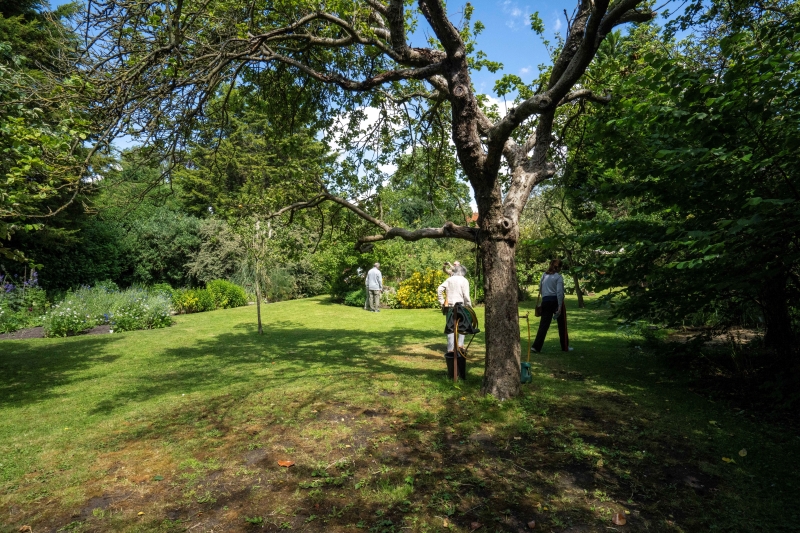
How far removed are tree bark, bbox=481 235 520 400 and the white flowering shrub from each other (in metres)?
12.2

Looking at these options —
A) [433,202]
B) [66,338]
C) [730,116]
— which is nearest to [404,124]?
[433,202]

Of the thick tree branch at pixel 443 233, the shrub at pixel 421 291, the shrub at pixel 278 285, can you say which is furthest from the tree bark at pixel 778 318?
the shrub at pixel 278 285

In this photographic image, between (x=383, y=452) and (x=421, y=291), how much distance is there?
15.4 metres

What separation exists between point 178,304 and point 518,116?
56.8 ft

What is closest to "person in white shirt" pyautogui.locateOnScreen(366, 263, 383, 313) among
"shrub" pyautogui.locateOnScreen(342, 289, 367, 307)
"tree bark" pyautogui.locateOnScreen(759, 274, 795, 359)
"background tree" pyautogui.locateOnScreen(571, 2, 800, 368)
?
"shrub" pyautogui.locateOnScreen(342, 289, 367, 307)

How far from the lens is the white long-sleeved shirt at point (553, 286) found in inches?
340

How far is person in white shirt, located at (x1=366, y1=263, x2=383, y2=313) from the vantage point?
17.7 m

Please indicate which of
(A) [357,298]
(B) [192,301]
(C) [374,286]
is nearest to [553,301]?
(C) [374,286]

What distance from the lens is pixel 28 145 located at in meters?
5.60

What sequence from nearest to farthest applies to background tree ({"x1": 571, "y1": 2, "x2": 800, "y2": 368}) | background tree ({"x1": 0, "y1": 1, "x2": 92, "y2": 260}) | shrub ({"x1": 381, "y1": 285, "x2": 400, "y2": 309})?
background tree ({"x1": 571, "y1": 2, "x2": 800, "y2": 368}) → background tree ({"x1": 0, "y1": 1, "x2": 92, "y2": 260}) → shrub ({"x1": 381, "y1": 285, "x2": 400, "y2": 309})

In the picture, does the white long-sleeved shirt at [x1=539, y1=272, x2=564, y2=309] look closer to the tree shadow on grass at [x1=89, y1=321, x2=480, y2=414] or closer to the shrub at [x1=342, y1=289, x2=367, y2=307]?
the tree shadow on grass at [x1=89, y1=321, x2=480, y2=414]

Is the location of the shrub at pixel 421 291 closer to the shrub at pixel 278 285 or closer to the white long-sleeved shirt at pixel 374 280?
the white long-sleeved shirt at pixel 374 280

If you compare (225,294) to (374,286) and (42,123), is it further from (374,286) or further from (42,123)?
(42,123)

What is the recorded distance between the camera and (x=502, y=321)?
550 centimetres
